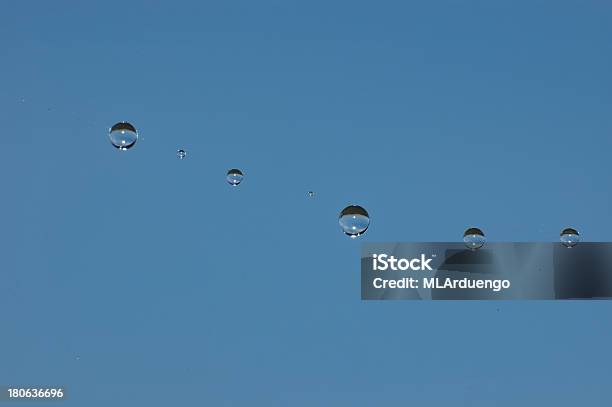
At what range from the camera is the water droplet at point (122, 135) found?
2.99 metres

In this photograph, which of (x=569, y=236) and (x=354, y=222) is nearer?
(x=354, y=222)

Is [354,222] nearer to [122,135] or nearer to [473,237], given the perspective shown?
[473,237]

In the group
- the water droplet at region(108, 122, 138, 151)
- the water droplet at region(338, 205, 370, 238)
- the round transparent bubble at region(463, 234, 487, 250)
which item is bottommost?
the water droplet at region(338, 205, 370, 238)

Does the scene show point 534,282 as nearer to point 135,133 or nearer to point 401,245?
point 401,245

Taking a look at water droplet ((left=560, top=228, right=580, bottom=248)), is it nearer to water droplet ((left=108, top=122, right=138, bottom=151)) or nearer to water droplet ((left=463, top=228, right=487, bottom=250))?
water droplet ((left=463, top=228, right=487, bottom=250))

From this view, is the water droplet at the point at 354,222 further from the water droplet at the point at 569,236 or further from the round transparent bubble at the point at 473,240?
the water droplet at the point at 569,236

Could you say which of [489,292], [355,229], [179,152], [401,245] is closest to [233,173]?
[179,152]

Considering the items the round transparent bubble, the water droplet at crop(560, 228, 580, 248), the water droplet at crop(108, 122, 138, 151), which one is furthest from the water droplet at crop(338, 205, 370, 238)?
the water droplet at crop(560, 228, 580, 248)

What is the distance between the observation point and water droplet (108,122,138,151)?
299cm

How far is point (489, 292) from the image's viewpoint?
12.8ft

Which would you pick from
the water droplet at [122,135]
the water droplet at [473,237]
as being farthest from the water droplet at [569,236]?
the water droplet at [122,135]

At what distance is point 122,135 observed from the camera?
2.99m

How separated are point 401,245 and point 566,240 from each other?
→ 85cm

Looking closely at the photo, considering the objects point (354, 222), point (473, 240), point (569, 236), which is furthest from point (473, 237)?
point (354, 222)
